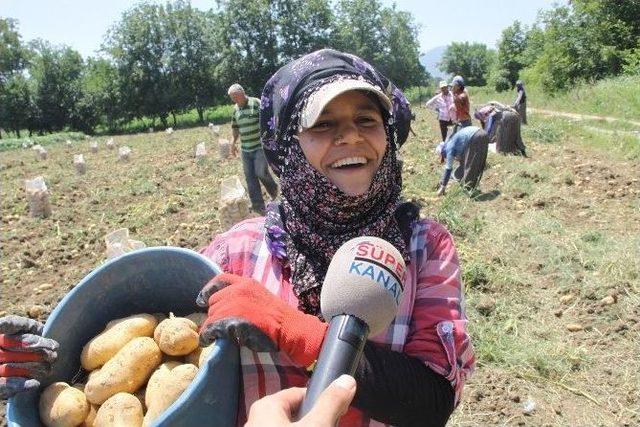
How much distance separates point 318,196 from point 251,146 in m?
5.83

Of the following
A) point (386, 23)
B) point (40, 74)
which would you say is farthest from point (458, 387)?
point (386, 23)

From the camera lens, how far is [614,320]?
406 cm

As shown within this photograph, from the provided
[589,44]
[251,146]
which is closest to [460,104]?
[251,146]

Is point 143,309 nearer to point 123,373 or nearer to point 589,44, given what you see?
point 123,373

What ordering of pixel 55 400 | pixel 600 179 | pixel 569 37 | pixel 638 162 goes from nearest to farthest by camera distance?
pixel 55 400
pixel 600 179
pixel 638 162
pixel 569 37

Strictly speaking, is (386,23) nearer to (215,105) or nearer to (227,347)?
(215,105)

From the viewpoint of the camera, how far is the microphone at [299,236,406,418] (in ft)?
2.63

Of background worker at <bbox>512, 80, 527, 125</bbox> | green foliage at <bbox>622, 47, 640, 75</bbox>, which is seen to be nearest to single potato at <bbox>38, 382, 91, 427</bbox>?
background worker at <bbox>512, 80, 527, 125</bbox>

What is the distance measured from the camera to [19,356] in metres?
1.03

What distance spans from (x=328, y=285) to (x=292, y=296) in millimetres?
479

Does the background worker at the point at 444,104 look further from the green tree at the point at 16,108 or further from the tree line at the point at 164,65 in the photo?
the green tree at the point at 16,108

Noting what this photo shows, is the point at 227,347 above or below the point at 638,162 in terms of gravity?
above

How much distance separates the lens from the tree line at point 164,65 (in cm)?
4278

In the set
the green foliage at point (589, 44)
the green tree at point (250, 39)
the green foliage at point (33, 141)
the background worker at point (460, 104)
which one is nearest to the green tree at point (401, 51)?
the green tree at point (250, 39)
